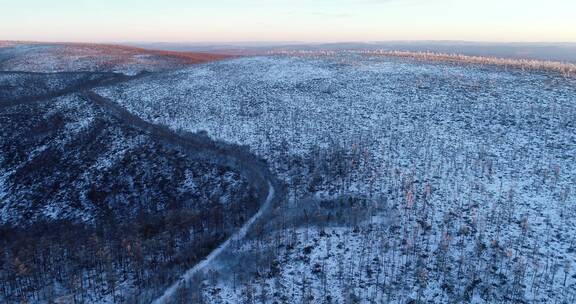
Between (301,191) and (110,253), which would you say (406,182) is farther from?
(110,253)

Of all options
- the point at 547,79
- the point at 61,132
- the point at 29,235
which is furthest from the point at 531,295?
the point at 61,132

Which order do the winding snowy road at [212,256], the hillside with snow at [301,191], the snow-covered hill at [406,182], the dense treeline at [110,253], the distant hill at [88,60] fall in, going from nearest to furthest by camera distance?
the snow-covered hill at [406,182] < the winding snowy road at [212,256] < the hillside with snow at [301,191] < the dense treeline at [110,253] < the distant hill at [88,60]

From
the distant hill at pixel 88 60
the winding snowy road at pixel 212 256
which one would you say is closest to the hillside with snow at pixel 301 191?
the winding snowy road at pixel 212 256

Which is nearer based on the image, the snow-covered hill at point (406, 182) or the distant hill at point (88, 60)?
the snow-covered hill at point (406, 182)

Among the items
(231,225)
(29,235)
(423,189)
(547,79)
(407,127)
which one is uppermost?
(547,79)

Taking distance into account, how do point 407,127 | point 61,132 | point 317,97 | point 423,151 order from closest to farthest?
point 423,151 → point 407,127 → point 61,132 → point 317,97

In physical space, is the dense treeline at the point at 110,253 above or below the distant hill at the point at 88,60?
below

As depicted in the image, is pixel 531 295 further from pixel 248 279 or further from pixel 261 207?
pixel 261 207

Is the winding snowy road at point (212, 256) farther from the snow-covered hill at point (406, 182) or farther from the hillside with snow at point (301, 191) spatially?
the snow-covered hill at point (406, 182)

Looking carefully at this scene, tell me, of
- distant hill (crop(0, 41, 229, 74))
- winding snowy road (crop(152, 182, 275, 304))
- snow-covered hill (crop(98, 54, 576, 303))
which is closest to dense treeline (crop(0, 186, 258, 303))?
winding snowy road (crop(152, 182, 275, 304))
